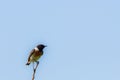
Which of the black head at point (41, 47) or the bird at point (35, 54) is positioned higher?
the black head at point (41, 47)

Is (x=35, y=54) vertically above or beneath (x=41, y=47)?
beneath

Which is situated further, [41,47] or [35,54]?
[41,47]

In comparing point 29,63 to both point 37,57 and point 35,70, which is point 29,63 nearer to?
point 37,57

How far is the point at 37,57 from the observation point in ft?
57.9

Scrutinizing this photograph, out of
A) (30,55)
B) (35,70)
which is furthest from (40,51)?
(35,70)

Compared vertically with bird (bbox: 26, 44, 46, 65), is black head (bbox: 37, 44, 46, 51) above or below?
above

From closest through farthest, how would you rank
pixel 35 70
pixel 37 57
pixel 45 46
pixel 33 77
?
1. pixel 33 77
2. pixel 35 70
3. pixel 37 57
4. pixel 45 46

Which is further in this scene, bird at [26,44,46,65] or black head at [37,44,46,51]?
black head at [37,44,46,51]

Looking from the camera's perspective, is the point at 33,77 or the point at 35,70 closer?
the point at 33,77

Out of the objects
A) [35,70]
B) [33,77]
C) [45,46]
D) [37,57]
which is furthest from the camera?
[45,46]

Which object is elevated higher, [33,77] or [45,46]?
[45,46]

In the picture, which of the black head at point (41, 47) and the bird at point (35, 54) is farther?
the black head at point (41, 47)

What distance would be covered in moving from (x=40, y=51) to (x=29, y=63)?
766mm

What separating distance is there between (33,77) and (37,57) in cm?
737
